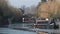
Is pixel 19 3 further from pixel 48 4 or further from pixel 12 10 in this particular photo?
pixel 48 4

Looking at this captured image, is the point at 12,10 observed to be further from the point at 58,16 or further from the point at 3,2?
the point at 58,16

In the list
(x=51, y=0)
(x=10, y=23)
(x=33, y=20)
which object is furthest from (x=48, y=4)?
(x=10, y=23)

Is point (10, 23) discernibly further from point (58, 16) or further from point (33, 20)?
point (58, 16)

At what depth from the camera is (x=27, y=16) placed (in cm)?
287

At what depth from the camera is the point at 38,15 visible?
2857mm

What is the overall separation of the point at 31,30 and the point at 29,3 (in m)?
0.30

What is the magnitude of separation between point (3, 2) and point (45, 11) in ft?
1.55

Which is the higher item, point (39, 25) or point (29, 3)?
point (29, 3)

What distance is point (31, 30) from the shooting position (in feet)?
9.34

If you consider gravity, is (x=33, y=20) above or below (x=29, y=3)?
below

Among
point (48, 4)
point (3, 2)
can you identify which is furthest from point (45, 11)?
point (3, 2)

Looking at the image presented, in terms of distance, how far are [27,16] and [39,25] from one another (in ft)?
0.55

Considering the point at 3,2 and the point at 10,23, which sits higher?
the point at 3,2

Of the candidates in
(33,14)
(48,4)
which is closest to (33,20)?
(33,14)
